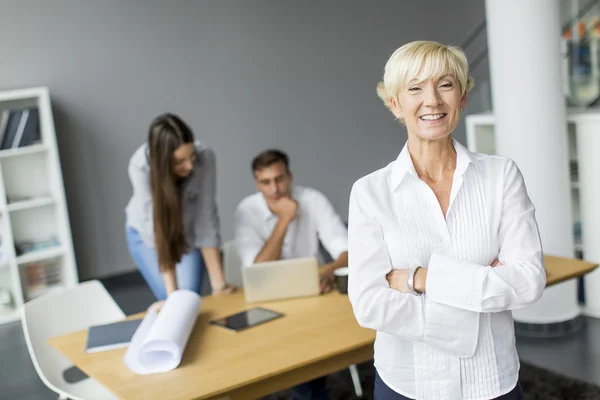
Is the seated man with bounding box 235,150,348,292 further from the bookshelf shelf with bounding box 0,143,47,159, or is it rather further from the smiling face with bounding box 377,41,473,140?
the bookshelf shelf with bounding box 0,143,47,159

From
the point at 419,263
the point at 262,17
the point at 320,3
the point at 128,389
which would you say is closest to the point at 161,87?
the point at 262,17

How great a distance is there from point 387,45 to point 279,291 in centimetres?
590

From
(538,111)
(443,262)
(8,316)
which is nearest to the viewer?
(443,262)

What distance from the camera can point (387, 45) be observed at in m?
8.42

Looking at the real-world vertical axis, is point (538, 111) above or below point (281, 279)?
above

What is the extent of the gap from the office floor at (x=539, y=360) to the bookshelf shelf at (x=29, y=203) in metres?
1.11

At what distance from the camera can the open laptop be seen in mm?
3000

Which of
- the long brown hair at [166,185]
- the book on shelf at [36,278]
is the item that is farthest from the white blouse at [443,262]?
the book on shelf at [36,278]

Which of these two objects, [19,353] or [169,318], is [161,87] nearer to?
[19,353]

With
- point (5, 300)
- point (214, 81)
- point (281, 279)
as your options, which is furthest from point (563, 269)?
point (214, 81)

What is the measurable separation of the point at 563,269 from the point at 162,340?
1.60 metres

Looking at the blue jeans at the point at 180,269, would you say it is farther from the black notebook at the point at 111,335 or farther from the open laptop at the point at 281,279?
the black notebook at the point at 111,335

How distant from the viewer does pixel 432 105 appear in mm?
1698

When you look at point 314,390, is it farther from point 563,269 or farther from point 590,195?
point 590,195
